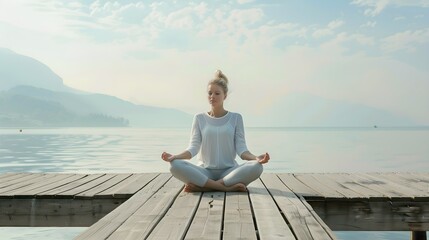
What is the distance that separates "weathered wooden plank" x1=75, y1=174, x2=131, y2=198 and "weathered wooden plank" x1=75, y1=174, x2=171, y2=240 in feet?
2.04

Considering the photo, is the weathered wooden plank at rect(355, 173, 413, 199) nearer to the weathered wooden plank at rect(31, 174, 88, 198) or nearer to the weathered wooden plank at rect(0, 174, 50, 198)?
the weathered wooden plank at rect(31, 174, 88, 198)

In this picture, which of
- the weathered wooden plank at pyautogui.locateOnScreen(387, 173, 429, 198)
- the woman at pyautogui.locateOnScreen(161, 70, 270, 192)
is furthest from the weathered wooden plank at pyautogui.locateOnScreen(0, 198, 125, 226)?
the weathered wooden plank at pyautogui.locateOnScreen(387, 173, 429, 198)

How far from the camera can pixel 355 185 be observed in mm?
7707

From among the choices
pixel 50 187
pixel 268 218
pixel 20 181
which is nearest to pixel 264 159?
pixel 268 218

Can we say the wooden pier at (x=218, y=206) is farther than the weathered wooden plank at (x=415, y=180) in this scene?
No

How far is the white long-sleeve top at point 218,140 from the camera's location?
22.7 feet

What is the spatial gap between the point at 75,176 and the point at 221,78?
3676mm

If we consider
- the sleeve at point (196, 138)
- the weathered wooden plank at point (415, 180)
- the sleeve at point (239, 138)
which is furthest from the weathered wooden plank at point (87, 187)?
the weathered wooden plank at point (415, 180)

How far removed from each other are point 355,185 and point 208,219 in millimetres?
3744

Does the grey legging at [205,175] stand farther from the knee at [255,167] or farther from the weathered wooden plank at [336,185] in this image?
the weathered wooden plank at [336,185]

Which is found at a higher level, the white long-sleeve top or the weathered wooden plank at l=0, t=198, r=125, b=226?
the white long-sleeve top

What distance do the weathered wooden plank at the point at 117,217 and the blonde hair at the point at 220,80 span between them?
1.70m

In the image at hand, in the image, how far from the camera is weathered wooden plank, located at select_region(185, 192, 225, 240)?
4.12 metres

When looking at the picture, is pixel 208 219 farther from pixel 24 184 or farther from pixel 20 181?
pixel 20 181
